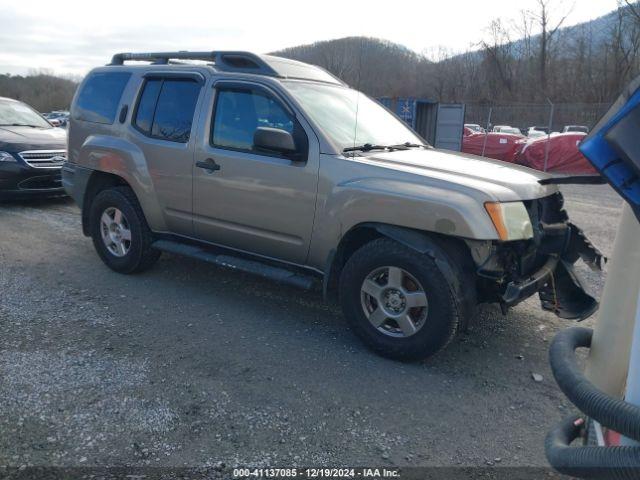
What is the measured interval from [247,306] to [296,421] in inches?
71.0

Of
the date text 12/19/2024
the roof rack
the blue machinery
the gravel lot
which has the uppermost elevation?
the roof rack

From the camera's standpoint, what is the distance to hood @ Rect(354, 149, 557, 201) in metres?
3.54

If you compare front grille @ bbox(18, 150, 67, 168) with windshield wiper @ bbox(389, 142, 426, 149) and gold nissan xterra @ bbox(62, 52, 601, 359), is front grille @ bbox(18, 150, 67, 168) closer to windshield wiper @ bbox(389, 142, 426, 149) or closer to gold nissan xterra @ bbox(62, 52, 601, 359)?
gold nissan xterra @ bbox(62, 52, 601, 359)

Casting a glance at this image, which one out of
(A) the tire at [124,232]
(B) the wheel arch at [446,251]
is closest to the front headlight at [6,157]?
(A) the tire at [124,232]

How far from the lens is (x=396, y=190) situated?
363 centimetres

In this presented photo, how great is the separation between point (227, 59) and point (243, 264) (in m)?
1.89

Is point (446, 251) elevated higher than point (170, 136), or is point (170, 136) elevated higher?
point (170, 136)

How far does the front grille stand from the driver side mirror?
5829mm

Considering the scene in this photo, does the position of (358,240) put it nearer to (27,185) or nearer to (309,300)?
(309,300)

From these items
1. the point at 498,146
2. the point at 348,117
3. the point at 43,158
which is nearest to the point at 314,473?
the point at 348,117

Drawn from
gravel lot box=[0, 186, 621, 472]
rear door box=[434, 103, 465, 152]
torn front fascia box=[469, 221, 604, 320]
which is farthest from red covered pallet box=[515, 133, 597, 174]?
torn front fascia box=[469, 221, 604, 320]

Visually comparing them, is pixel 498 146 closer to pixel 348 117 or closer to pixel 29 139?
pixel 29 139

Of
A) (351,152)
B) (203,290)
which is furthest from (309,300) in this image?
(351,152)

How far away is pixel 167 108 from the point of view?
198 inches
